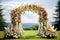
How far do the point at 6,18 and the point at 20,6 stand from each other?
0.21 meters

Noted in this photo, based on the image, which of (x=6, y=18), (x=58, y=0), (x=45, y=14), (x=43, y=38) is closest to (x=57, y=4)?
(x=58, y=0)

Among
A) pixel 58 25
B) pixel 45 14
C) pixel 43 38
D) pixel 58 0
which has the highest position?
pixel 58 0

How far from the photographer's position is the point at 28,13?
192cm

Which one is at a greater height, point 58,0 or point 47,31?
point 58,0

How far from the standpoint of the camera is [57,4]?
6.36 feet

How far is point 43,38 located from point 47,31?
0.09m

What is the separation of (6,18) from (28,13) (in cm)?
26

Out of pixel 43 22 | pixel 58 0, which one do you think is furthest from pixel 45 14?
pixel 58 0

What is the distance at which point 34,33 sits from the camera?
1905mm

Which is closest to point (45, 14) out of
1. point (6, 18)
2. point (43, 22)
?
point (43, 22)

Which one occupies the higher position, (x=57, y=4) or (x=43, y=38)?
(x=57, y=4)

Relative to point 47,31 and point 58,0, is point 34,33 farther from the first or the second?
point 58,0

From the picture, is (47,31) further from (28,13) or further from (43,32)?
(28,13)

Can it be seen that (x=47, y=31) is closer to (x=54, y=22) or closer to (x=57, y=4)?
(x=54, y=22)
